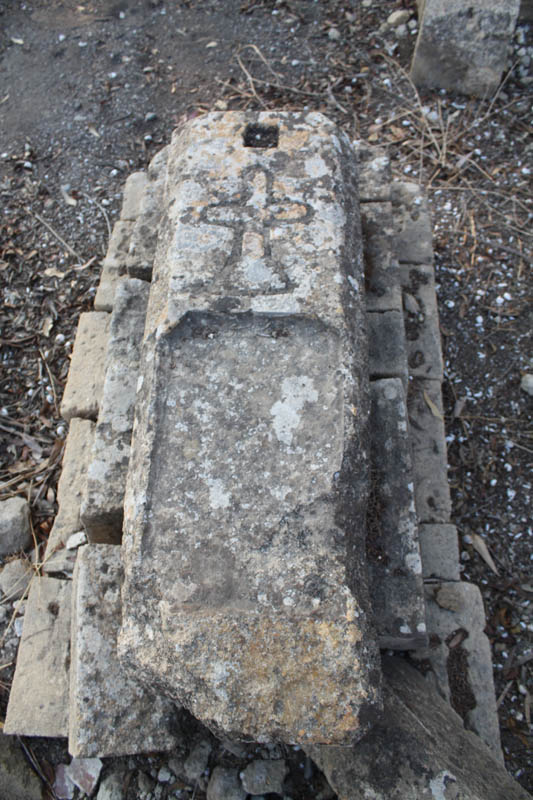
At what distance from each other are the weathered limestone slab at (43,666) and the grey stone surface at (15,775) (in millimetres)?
153

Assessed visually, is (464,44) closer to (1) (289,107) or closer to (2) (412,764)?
(1) (289,107)

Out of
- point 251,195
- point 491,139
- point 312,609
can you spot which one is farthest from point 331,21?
point 312,609

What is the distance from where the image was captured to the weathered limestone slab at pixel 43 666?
97.9 inches

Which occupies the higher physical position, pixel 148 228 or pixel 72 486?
pixel 148 228

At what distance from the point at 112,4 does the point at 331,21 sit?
5.58 feet

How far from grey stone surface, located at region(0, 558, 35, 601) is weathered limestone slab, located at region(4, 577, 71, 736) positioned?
0.25 m

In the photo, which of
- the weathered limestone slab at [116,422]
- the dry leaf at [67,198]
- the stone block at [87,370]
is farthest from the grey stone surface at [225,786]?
the dry leaf at [67,198]

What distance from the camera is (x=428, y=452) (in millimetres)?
3016

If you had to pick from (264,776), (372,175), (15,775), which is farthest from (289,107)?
(15,775)

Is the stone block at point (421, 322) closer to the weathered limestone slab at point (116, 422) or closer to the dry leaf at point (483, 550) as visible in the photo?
the dry leaf at point (483, 550)

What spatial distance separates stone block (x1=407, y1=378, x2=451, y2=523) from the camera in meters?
2.94

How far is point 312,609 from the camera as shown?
1837mm

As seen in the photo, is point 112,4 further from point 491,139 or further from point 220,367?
point 220,367

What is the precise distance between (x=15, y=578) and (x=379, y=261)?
2.28 m
